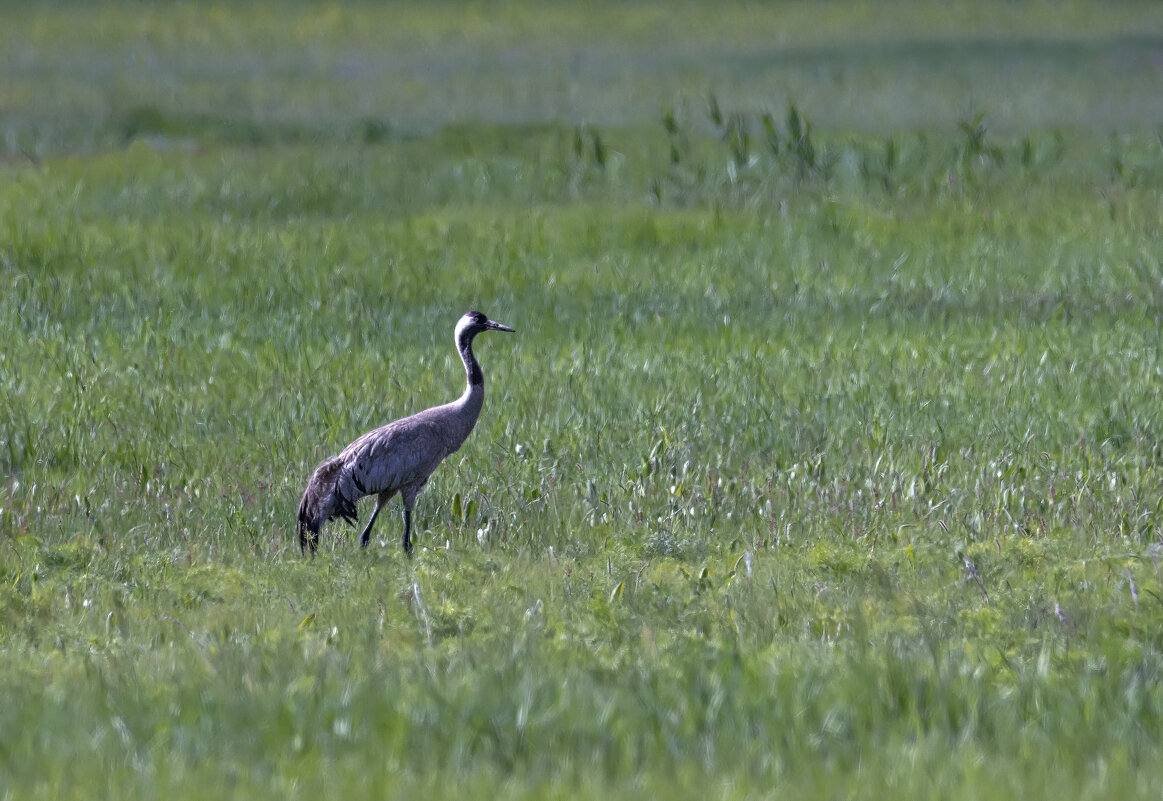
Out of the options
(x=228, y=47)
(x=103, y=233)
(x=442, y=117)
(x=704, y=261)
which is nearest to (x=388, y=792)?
(x=704, y=261)

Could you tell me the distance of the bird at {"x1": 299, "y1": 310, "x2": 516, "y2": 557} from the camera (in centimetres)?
922

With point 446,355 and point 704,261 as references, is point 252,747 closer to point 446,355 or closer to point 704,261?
point 446,355

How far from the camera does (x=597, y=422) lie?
11445 millimetres

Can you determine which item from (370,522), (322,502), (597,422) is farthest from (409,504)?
(597,422)

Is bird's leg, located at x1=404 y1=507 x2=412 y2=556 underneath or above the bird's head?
underneath

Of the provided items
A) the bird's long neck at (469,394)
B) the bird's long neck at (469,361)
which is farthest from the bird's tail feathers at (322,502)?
the bird's long neck at (469,361)

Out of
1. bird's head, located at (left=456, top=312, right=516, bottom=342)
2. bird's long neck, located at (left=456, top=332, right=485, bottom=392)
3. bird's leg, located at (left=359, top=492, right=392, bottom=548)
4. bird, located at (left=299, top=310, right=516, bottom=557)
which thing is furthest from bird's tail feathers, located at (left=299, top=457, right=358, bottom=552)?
bird's head, located at (left=456, top=312, right=516, bottom=342)

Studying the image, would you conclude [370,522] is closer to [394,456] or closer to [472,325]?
[394,456]

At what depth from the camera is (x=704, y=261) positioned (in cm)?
1775

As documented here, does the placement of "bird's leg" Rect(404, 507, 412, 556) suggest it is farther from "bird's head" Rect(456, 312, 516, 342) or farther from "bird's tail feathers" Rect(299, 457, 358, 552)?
"bird's head" Rect(456, 312, 516, 342)

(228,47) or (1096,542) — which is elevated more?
(228,47)

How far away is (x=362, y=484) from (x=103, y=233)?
35.0 feet

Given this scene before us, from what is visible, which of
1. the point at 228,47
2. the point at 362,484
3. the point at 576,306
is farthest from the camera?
the point at 228,47

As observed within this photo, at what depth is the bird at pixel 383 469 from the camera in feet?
30.2
